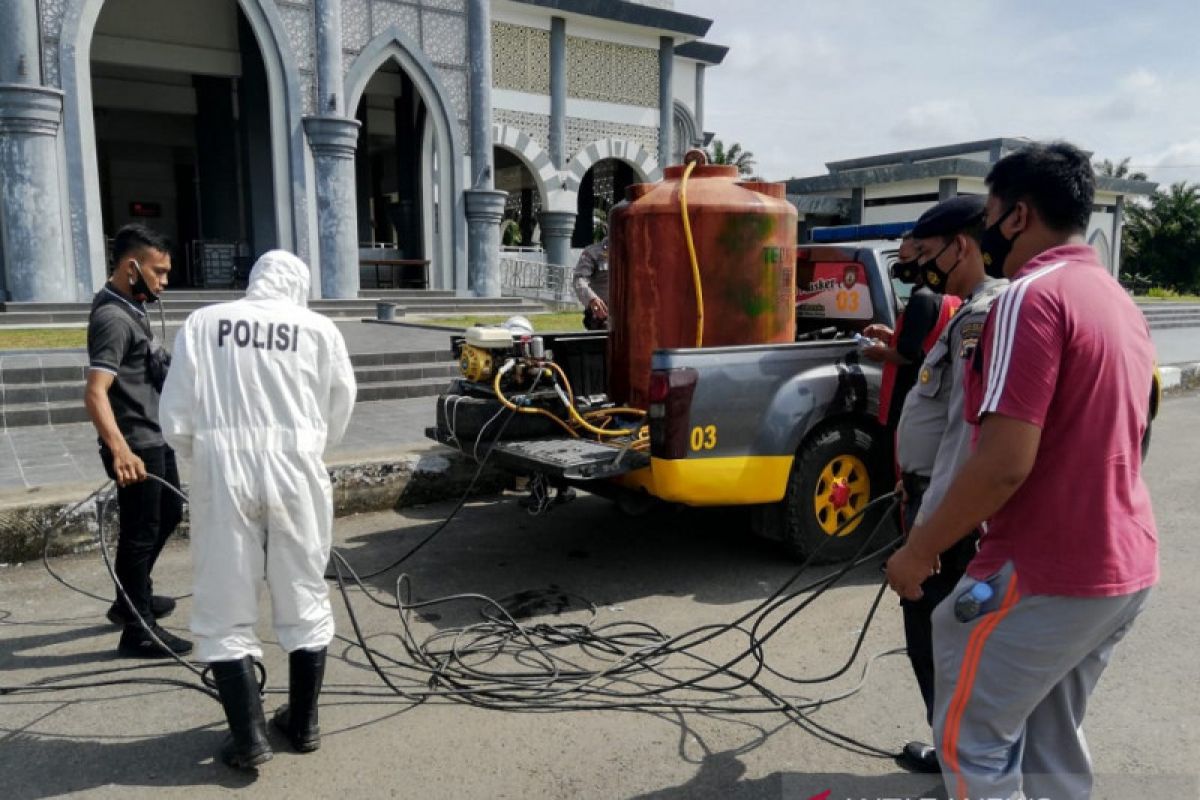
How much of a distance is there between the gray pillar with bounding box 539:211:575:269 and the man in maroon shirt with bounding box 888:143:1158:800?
2127cm

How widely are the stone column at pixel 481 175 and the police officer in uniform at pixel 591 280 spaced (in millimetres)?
11503

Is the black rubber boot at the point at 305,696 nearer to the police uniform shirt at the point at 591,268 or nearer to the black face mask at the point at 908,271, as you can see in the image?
the black face mask at the point at 908,271

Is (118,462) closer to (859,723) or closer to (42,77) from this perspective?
(859,723)

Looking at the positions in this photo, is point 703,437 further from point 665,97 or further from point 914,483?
point 665,97

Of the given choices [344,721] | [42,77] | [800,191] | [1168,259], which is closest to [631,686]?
[344,721]

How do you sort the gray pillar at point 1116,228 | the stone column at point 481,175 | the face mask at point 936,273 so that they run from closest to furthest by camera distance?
the face mask at point 936,273
the stone column at point 481,175
the gray pillar at point 1116,228

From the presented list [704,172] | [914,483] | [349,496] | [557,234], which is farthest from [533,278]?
[914,483]

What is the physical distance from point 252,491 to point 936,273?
7.99ft

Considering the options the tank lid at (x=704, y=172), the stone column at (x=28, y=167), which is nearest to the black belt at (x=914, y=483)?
the tank lid at (x=704, y=172)

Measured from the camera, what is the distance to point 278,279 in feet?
10.2

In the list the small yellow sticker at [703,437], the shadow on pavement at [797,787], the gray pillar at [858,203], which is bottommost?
the shadow on pavement at [797,787]

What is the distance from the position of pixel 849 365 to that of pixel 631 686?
7.64 feet

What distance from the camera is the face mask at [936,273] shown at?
3.03 m

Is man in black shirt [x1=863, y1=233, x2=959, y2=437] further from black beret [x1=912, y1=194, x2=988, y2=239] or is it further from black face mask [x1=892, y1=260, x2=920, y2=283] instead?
black beret [x1=912, y1=194, x2=988, y2=239]
